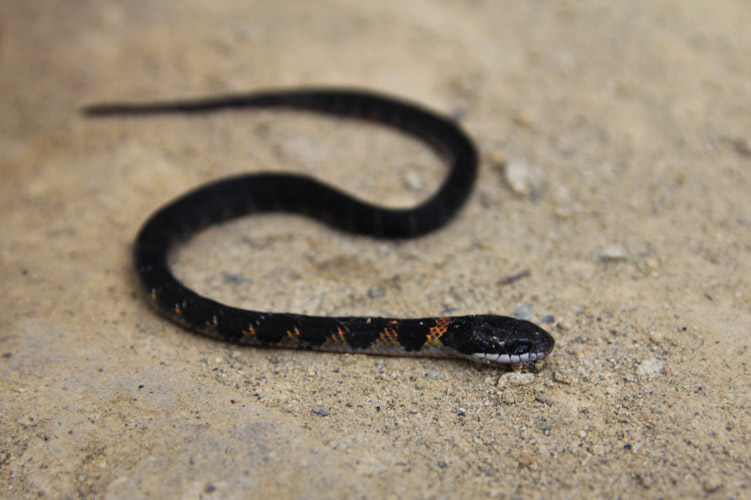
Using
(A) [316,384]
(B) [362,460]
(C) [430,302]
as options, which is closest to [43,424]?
(A) [316,384]

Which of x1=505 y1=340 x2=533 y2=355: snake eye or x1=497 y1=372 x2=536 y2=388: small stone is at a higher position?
x1=505 y1=340 x2=533 y2=355: snake eye

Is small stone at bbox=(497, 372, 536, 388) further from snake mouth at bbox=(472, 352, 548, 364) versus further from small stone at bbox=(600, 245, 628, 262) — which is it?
small stone at bbox=(600, 245, 628, 262)

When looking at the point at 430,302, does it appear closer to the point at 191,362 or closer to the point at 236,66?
the point at 191,362

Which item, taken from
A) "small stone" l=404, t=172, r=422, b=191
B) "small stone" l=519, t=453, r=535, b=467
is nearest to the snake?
"small stone" l=404, t=172, r=422, b=191

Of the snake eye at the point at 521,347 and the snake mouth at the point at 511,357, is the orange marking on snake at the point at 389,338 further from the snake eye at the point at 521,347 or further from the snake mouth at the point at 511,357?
the snake eye at the point at 521,347

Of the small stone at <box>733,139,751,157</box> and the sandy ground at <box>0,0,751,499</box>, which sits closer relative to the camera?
the sandy ground at <box>0,0,751,499</box>

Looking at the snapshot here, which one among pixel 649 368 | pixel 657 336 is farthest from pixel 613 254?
pixel 649 368

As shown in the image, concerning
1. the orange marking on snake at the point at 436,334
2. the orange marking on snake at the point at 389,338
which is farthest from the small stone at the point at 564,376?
the orange marking on snake at the point at 389,338

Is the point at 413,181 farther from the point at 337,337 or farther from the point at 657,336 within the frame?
the point at 657,336
